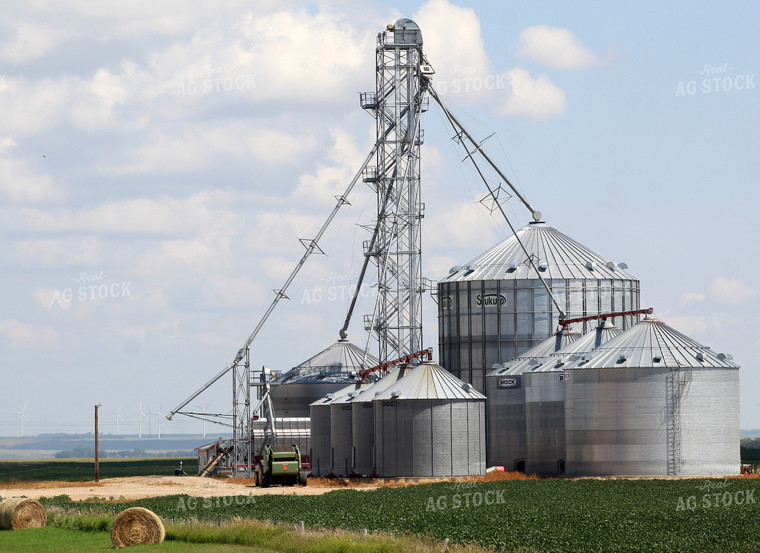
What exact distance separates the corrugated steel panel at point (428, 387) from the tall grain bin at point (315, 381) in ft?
82.1

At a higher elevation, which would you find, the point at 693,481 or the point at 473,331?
the point at 473,331

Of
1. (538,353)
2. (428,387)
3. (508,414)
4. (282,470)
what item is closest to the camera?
(282,470)

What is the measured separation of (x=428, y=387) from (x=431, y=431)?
10.4ft

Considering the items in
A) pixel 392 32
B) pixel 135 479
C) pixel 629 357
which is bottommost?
pixel 135 479

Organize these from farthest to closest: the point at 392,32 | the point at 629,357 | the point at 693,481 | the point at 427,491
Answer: the point at 392,32, the point at 629,357, the point at 693,481, the point at 427,491

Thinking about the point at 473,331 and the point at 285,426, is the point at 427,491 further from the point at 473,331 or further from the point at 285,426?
the point at 285,426

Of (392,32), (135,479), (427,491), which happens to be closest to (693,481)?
(427,491)

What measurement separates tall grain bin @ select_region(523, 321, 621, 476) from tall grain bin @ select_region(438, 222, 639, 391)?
29.6 ft

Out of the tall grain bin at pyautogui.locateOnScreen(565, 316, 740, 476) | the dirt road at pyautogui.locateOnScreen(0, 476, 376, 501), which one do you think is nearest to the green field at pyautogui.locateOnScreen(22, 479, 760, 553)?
the tall grain bin at pyautogui.locateOnScreen(565, 316, 740, 476)

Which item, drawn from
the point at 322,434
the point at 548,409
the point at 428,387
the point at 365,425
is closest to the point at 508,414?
the point at 548,409

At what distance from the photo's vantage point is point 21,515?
182 ft

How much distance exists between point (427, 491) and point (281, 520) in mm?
21573

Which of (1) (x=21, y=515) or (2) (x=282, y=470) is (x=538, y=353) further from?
(1) (x=21, y=515)

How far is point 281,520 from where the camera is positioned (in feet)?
177
